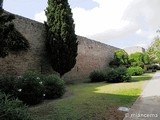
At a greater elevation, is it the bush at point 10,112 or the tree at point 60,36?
the tree at point 60,36

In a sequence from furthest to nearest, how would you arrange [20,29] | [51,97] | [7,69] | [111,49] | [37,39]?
[111,49] → [37,39] → [20,29] → [7,69] → [51,97]

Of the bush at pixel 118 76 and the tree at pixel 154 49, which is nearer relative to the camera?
the bush at pixel 118 76

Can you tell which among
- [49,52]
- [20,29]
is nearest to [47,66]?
[49,52]

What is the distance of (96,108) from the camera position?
5742 millimetres

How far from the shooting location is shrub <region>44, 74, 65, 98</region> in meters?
7.69

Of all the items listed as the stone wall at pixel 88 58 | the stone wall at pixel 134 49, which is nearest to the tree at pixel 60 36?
the stone wall at pixel 88 58

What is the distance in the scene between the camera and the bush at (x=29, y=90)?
254 inches

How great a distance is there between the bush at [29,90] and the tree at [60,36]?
15.7 ft

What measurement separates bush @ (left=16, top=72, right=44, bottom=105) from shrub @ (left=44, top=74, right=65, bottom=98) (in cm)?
Result: 88

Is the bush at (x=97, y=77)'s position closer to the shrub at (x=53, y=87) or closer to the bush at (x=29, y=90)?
the shrub at (x=53, y=87)

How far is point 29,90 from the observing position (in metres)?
6.52

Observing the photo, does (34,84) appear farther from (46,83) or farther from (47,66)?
(47,66)

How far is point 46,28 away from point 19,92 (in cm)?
646

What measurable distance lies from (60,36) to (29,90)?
225 inches
